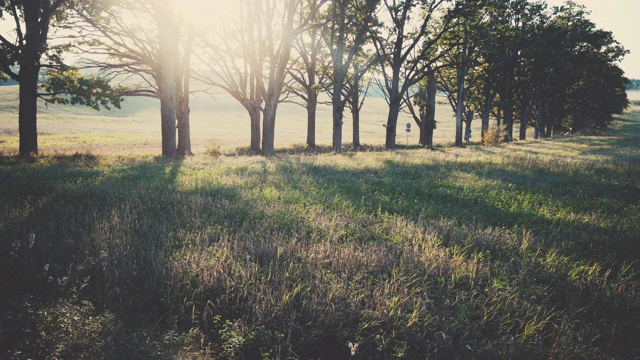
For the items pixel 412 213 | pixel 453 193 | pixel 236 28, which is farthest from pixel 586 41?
pixel 412 213

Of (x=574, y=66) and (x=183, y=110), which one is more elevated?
(x=574, y=66)

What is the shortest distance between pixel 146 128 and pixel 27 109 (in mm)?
50283

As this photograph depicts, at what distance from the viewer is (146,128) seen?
59.5 meters

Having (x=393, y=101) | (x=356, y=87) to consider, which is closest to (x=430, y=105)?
(x=393, y=101)

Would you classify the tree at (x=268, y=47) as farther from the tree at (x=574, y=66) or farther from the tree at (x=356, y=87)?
the tree at (x=574, y=66)

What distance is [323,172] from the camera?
10000 millimetres

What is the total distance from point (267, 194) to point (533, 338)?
196 inches

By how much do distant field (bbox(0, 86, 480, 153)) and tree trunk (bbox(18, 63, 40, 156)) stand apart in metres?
6.90

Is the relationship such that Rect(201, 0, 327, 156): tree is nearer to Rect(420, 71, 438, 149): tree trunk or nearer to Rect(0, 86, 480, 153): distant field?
Rect(0, 86, 480, 153): distant field

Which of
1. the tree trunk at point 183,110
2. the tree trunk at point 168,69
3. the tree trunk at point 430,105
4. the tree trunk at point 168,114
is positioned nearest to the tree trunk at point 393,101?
the tree trunk at point 430,105

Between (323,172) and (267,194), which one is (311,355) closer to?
(267,194)

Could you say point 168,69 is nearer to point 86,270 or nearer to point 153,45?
point 153,45

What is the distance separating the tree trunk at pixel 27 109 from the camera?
13570 mm

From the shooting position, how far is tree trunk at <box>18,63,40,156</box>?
13.6 m
